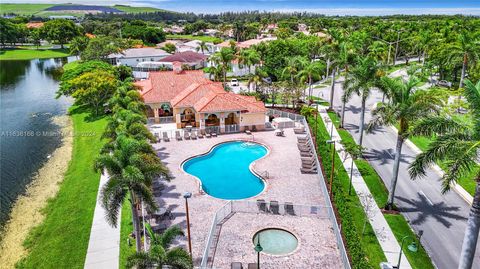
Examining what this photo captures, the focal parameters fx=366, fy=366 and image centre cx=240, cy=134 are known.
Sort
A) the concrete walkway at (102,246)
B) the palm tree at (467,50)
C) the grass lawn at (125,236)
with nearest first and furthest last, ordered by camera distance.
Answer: the concrete walkway at (102,246) < the grass lawn at (125,236) < the palm tree at (467,50)

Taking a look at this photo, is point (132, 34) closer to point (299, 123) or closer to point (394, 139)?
point (299, 123)

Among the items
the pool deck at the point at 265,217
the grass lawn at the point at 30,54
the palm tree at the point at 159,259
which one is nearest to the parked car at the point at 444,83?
the pool deck at the point at 265,217

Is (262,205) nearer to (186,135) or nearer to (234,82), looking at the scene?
(186,135)

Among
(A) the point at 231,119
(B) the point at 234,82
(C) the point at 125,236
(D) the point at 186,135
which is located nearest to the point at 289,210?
(C) the point at 125,236

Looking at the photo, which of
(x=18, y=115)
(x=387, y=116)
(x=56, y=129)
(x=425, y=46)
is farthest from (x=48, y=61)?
(x=387, y=116)

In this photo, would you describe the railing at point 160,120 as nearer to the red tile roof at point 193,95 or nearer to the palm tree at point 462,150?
the red tile roof at point 193,95

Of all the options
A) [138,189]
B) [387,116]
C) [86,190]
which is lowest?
[86,190]
